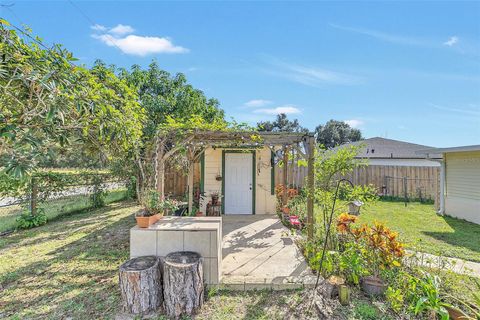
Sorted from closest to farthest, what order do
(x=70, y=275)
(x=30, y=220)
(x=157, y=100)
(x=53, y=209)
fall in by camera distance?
1. (x=70, y=275)
2. (x=30, y=220)
3. (x=53, y=209)
4. (x=157, y=100)

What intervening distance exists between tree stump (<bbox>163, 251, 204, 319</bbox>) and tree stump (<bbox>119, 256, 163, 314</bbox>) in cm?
14

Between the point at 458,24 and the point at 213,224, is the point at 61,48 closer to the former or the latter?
the point at 213,224

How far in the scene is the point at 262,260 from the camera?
14.1 feet

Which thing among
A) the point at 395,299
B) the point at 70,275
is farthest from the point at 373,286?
the point at 70,275

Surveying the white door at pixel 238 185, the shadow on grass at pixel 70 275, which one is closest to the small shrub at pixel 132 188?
the shadow on grass at pixel 70 275

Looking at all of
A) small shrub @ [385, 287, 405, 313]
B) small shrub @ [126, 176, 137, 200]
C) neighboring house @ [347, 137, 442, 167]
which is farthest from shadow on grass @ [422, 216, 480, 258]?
small shrub @ [126, 176, 137, 200]

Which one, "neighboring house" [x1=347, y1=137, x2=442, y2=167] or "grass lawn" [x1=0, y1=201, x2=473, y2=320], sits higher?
"neighboring house" [x1=347, y1=137, x2=442, y2=167]

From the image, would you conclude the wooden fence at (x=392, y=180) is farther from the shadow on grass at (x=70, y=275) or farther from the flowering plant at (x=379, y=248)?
the flowering plant at (x=379, y=248)

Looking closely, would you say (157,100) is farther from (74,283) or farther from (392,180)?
(392,180)

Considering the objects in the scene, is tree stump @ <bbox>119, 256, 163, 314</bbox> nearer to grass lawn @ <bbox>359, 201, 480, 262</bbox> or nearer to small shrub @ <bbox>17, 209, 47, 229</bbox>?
grass lawn @ <bbox>359, 201, 480, 262</bbox>

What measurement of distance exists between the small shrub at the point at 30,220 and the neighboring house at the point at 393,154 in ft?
50.7

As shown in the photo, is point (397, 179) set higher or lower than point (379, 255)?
higher

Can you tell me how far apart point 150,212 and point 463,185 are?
9.49 meters

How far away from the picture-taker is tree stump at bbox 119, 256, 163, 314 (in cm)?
293
